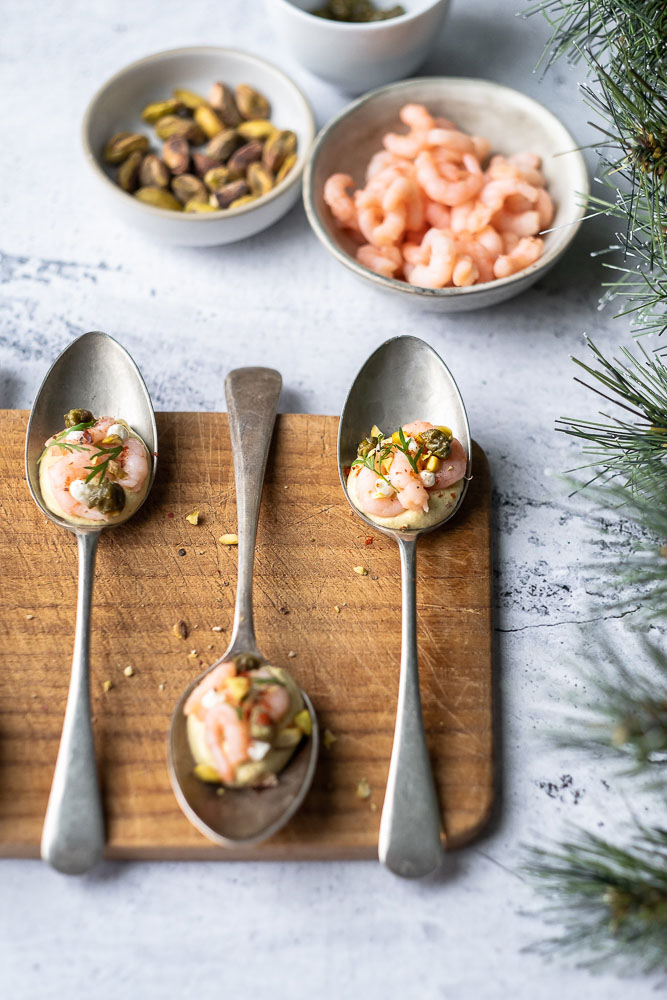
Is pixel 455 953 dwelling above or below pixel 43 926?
above

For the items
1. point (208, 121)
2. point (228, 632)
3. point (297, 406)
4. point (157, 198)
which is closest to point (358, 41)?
point (208, 121)

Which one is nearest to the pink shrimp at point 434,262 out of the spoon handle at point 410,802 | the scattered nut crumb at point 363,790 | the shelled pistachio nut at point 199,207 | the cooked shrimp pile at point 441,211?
the cooked shrimp pile at point 441,211

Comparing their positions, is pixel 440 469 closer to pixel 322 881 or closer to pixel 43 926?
pixel 322 881

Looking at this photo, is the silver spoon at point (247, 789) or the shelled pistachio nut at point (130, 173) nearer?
the silver spoon at point (247, 789)

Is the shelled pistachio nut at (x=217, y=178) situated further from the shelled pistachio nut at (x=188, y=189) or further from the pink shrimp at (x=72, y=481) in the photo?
the pink shrimp at (x=72, y=481)

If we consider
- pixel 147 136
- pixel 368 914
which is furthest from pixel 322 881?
pixel 147 136

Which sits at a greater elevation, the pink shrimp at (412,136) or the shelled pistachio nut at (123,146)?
the pink shrimp at (412,136)
